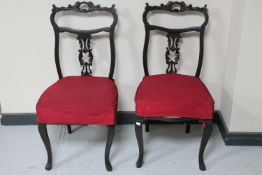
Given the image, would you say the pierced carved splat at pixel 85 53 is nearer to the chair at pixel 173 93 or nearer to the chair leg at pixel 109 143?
the chair at pixel 173 93

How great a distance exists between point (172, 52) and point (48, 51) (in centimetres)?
88

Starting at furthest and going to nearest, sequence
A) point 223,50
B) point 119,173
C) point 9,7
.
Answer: point 223,50 < point 9,7 < point 119,173

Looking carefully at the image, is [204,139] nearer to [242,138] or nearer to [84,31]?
[242,138]

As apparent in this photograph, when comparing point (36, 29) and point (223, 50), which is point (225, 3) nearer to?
point (223, 50)

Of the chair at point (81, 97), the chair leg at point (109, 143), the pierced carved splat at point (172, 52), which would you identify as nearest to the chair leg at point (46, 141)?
the chair at point (81, 97)

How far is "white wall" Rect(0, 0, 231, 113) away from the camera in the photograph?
215 centimetres

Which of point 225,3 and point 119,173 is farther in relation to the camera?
point 225,3

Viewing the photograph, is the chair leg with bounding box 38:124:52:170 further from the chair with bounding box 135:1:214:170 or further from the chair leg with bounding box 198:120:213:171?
the chair leg with bounding box 198:120:213:171

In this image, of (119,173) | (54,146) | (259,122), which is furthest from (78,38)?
(259,122)

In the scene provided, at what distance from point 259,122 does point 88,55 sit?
1263 millimetres

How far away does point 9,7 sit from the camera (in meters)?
2.12

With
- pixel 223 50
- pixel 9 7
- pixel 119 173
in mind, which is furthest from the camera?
pixel 223 50

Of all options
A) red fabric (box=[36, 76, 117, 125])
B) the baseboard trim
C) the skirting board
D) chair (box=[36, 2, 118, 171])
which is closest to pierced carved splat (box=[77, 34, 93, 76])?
chair (box=[36, 2, 118, 171])

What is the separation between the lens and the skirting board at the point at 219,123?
220 cm
